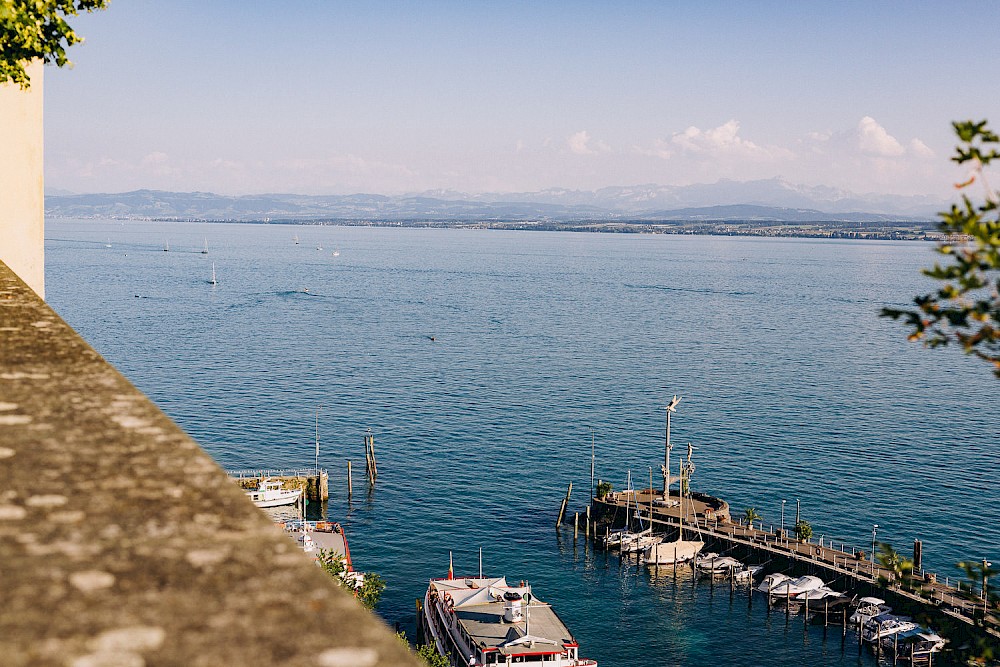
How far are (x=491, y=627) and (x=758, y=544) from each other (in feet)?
60.5

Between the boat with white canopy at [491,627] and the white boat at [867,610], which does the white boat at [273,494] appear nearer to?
the boat with white canopy at [491,627]

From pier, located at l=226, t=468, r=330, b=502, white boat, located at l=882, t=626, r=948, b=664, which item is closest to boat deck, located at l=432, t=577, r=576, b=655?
white boat, located at l=882, t=626, r=948, b=664

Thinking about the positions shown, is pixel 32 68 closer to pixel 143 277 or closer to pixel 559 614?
pixel 559 614

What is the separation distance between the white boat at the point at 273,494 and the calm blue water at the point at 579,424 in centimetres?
257

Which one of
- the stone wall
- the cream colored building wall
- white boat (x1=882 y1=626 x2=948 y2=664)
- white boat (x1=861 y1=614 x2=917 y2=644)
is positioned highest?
the cream colored building wall

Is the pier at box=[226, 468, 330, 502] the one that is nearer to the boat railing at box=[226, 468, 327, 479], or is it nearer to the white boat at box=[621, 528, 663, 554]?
the boat railing at box=[226, 468, 327, 479]

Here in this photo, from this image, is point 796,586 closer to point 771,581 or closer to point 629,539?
point 771,581

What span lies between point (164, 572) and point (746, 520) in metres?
54.2

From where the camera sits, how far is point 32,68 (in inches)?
608

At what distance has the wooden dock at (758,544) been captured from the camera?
146ft

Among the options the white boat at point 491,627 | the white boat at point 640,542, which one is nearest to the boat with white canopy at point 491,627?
the white boat at point 491,627

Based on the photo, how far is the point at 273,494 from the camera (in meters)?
54.1

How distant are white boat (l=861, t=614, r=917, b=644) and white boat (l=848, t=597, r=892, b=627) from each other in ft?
1.00

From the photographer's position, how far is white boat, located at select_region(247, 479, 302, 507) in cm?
5359
